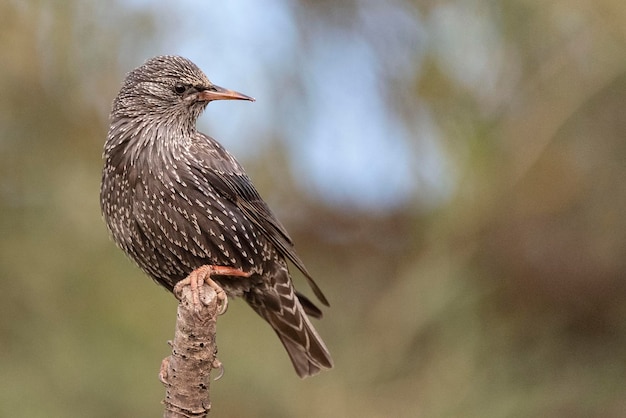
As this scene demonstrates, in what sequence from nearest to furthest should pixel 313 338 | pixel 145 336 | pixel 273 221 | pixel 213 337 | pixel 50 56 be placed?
pixel 213 337 < pixel 273 221 < pixel 313 338 < pixel 145 336 < pixel 50 56

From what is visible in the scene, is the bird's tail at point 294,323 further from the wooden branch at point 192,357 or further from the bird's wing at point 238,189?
the wooden branch at point 192,357

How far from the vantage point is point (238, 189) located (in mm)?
4043

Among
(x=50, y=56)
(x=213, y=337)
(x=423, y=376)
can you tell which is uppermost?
(x=50, y=56)

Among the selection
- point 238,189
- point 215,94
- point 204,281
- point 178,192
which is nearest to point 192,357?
point 204,281

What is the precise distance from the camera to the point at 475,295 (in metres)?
4.82

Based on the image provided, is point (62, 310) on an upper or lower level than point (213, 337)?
upper

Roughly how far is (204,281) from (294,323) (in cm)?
99

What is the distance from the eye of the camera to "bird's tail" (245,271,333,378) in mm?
4383

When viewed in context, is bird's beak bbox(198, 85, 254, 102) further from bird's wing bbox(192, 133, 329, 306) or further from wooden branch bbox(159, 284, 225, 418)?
wooden branch bbox(159, 284, 225, 418)

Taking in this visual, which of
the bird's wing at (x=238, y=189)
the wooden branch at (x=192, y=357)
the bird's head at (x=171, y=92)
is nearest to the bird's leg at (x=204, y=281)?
the wooden branch at (x=192, y=357)

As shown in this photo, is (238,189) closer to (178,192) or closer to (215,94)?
(178,192)

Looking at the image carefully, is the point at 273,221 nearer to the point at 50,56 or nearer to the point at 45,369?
the point at 45,369

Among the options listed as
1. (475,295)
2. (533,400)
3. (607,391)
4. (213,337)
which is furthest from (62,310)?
(607,391)

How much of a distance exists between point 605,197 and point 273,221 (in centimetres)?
184
